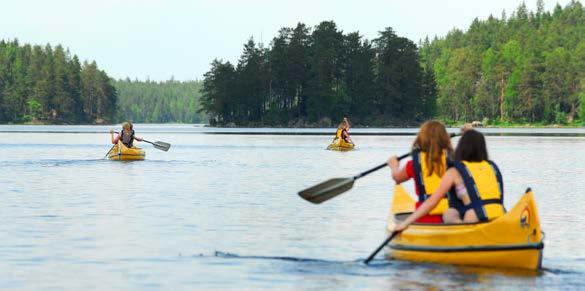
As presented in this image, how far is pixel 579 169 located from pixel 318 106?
422 ft

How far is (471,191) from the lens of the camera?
1424 cm

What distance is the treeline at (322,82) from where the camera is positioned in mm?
174875

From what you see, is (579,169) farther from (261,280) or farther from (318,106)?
(318,106)

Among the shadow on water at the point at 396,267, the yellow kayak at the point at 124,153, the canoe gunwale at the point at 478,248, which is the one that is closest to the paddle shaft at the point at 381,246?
the shadow on water at the point at 396,267

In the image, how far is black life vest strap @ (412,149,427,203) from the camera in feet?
49.2

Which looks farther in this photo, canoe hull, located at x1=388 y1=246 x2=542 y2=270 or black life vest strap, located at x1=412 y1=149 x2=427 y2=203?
black life vest strap, located at x1=412 y1=149 x2=427 y2=203

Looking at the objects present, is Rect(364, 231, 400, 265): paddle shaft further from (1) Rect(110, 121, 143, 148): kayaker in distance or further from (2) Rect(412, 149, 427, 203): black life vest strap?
(1) Rect(110, 121, 143, 148): kayaker in distance

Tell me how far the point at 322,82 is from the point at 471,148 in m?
158

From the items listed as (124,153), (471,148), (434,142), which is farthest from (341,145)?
(471,148)

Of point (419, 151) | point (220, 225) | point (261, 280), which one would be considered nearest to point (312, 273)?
point (261, 280)

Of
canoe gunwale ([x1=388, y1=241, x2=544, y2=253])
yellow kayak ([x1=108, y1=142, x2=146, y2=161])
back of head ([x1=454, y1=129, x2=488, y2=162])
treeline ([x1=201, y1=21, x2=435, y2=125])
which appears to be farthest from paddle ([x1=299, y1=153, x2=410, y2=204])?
treeline ([x1=201, y1=21, x2=435, y2=125])

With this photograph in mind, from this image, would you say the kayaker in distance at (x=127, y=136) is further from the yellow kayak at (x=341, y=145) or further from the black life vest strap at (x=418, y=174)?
the black life vest strap at (x=418, y=174)

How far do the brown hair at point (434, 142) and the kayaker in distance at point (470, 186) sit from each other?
322mm

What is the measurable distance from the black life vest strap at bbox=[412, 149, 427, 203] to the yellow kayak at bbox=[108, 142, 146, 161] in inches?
1415
